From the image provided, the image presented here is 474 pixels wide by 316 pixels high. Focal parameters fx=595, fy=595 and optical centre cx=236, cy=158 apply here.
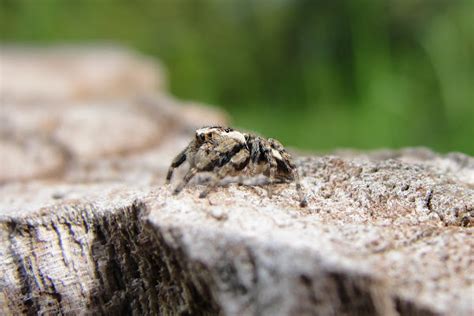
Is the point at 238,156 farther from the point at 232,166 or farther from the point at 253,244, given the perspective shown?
the point at 253,244

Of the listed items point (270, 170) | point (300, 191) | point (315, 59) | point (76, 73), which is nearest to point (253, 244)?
A: point (300, 191)

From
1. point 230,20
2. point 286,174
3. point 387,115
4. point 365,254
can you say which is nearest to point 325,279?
point 365,254

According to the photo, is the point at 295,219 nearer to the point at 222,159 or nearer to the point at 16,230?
the point at 222,159

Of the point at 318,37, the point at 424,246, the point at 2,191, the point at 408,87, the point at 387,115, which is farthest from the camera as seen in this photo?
the point at 318,37

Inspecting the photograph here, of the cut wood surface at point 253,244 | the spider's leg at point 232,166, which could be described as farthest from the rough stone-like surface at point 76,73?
the spider's leg at point 232,166

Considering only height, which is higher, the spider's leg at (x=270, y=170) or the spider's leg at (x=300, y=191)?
the spider's leg at (x=270, y=170)

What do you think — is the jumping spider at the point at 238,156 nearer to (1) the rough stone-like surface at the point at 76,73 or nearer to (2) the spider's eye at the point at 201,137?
(2) the spider's eye at the point at 201,137
